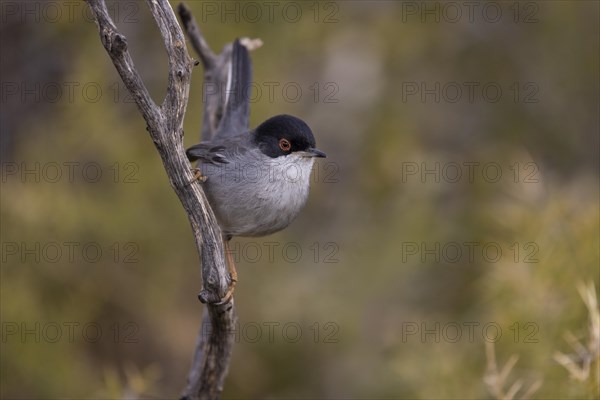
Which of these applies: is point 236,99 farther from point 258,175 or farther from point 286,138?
point 258,175

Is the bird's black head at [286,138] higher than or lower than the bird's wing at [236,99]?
lower

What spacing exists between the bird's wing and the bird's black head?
1.43 feet

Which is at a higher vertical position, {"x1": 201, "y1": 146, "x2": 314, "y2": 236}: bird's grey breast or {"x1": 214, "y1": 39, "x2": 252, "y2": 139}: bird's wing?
{"x1": 214, "y1": 39, "x2": 252, "y2": 139}: bird's wing

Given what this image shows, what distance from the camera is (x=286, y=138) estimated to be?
165 inches

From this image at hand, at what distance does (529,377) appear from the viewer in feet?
14.3

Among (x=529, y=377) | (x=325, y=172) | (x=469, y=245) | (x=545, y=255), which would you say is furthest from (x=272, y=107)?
(x=529, y=377)

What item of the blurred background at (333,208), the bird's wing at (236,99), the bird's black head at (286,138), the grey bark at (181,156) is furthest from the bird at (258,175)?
the blurred background at (333,208)

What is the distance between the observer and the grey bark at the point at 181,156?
2869 mm

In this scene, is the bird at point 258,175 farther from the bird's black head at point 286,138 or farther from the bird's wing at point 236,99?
the bird's wing at point 236,99

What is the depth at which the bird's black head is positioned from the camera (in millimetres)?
4164

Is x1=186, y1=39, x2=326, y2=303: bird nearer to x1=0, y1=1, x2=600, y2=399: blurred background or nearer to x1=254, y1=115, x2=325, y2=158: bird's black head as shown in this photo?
x1=254, y1=115, x2=325, y2=158: bird's black head

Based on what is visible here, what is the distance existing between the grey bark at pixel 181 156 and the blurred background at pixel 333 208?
1.59 metres

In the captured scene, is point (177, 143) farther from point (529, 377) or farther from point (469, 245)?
point (469, 245)

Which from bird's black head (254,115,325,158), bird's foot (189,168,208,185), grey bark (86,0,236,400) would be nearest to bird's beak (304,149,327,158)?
bird's black head (254,115,325,158)
